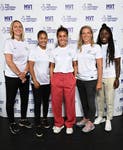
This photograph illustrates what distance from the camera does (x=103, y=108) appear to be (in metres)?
3.69

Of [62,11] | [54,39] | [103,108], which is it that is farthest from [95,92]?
[62,11]

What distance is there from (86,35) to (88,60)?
0.31 meters

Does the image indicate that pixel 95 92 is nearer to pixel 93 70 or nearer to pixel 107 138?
pixel 93 70

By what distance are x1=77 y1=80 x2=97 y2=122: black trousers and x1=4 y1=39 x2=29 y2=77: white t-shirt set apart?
0.76 metres

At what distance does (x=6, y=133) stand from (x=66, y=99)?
34.6 inches

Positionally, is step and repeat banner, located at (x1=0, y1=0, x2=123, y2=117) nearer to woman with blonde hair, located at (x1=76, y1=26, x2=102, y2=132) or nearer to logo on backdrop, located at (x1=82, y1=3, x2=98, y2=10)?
logo on backdrop, located at (x1=82, y1=3, x2=98, y2=10)

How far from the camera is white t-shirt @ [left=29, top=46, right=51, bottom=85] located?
3252mm

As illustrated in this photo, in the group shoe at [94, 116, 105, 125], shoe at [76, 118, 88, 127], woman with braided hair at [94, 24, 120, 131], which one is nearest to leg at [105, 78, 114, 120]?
woman with braided hair at [94, 24, 120, 131]

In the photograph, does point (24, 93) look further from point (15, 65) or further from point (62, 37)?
point (62, 37)

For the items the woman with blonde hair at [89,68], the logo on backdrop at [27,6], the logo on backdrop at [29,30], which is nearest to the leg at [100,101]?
the woman with blonde hair at [89,68]

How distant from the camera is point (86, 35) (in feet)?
10.6

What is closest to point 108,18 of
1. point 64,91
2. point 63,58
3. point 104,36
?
point 104,36

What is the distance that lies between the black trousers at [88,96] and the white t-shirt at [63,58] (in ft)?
0.89

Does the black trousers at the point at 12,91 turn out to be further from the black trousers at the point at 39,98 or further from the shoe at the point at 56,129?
the shoe at the point at 56,129
